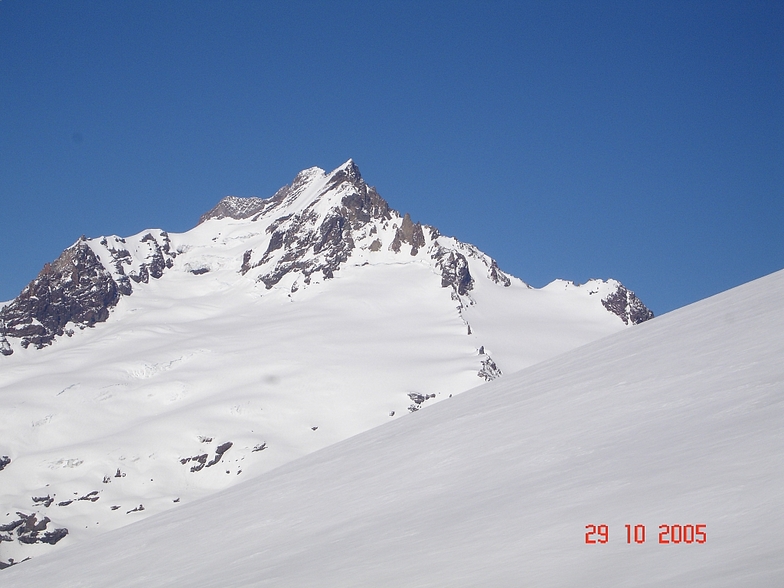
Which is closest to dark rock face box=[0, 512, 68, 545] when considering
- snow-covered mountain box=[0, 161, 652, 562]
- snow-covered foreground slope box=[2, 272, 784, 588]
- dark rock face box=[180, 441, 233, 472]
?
snow-covered mountain box=[0, 161, 652, 562]

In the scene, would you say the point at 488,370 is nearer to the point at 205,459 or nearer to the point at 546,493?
Answer: the point at 205,459

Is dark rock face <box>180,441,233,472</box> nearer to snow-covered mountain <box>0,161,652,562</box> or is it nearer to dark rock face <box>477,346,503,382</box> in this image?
snow-covered mountain <box>0,161,652,562</box>

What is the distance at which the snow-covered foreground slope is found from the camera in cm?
788

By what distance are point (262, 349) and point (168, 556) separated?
16699 cm

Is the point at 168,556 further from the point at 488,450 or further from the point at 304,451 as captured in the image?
the point at 304,451
